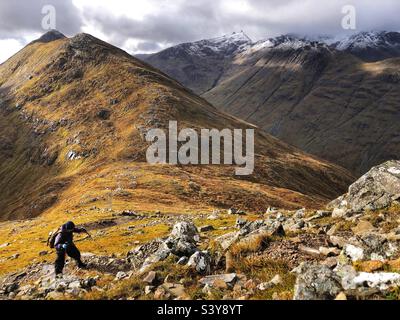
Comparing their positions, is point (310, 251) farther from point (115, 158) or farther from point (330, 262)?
point (115, 158)

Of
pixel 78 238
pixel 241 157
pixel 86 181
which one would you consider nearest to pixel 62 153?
pixel 86 181

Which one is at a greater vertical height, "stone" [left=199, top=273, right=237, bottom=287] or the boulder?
the boulder

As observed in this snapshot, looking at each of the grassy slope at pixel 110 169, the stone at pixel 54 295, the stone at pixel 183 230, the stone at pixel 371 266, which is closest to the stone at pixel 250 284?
the stone at pixel 371 266

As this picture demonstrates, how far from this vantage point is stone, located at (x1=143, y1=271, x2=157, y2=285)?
16.5 meters

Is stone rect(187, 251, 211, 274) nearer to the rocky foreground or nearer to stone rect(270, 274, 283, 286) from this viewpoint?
the rocky foreground

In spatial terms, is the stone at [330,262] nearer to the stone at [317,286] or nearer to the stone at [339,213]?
the stone at [317,286]

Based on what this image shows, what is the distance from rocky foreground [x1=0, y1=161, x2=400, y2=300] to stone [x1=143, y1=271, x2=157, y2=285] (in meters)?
0.01

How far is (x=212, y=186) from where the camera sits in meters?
98.7

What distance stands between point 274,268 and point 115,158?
105 metres

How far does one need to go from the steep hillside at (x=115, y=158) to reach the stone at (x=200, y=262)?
52242 mm

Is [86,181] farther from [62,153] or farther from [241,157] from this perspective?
[241,157]

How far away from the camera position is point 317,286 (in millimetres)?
12758

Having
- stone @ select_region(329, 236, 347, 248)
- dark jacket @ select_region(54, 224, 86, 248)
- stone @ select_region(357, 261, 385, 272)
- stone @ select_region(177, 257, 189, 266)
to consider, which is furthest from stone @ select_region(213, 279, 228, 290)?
dark jacket @ select_region(54, 224, 86, 248)
